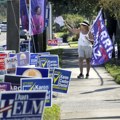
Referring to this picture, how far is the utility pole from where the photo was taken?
53.8 feet

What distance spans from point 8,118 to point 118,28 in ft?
72.2

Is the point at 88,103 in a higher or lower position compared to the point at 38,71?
lower

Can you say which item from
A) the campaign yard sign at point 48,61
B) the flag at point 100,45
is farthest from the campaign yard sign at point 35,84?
the flag at point 100,45

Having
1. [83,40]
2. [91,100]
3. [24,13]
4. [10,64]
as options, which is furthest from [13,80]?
[24,13]

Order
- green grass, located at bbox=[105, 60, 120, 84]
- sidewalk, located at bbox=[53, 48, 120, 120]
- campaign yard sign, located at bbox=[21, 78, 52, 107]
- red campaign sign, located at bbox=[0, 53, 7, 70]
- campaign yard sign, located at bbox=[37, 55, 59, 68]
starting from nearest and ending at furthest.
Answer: campaign yard sign, located at bbox=[21, 78, 52, 107] < sidewalk, located at bbox=[53, 48, 120, 120] < red campaign sign, located at bbox=[0, 53, 7, 70] < campaign yard sign, located at bbox=[37, 55, 59, 68] < green grass, located at bbox=[105, 60, 120, 84]

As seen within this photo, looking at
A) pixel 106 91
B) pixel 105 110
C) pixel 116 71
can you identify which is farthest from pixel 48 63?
pixel 116 71

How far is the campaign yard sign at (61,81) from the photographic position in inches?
423

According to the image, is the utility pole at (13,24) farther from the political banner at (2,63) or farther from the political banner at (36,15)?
the political banner at (2,63)

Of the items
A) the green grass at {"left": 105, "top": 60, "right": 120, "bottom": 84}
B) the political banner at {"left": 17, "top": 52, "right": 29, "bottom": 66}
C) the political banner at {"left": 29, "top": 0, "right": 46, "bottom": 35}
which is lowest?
the green grass at {"left": 105, "top": 60, "right": 120, "bottom": 84}

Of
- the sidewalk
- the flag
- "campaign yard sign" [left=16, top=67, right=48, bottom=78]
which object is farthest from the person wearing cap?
"campaign yard sign" [left=16, top=67, right=48, bottom=78]

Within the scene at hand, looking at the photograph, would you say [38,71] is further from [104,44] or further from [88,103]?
[104,44]

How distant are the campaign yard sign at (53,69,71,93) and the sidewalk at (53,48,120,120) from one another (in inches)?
13.6

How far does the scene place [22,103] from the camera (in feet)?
17.3

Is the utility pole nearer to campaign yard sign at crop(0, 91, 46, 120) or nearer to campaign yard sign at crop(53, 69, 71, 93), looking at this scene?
campaign yard sign at crop(53, 69, 71, 93)
